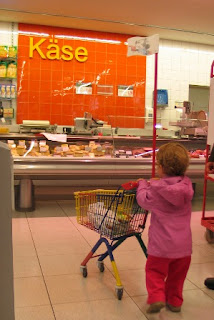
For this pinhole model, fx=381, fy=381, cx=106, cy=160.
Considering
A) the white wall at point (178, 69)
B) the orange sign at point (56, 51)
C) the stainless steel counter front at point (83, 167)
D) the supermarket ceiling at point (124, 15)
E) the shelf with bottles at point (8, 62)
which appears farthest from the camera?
the white wall at point (178, 69)

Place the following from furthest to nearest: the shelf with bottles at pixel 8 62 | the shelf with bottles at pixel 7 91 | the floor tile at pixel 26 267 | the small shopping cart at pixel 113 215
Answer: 1. the shelf with bottles at pixel 7 91
2. the shelf with bottles at pixel 8 62
3. the floor tile at pixel 26 267
4. the small shopping cart at pixel 113 215

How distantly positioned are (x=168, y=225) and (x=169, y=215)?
7cm

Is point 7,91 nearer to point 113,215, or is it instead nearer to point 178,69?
point 178,69

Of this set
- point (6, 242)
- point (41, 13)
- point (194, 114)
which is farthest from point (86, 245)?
point (41, 13)

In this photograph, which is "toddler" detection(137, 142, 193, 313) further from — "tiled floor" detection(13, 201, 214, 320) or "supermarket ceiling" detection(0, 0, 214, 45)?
"supermarket ceiling" detection(0, 0, 214, 45)

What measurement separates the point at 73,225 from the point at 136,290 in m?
1.97

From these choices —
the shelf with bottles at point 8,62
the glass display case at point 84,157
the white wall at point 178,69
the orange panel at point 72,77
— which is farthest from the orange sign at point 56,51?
the glass display case at point 84,157

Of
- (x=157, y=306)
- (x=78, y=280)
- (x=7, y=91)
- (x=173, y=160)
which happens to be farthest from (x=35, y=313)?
(x=7, y=91)

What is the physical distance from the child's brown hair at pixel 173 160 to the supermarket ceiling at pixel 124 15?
4605 mm

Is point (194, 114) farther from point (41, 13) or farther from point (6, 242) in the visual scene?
point (6, 242)

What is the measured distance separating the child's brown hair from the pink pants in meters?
0.59

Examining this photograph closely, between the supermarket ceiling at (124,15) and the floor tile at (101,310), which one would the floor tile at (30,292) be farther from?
the supermarket ceiling at (124,15)

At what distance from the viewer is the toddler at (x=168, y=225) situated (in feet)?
8.18

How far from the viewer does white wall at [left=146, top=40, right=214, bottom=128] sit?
8859 mm
